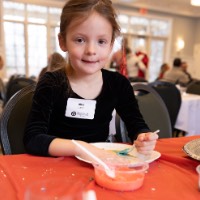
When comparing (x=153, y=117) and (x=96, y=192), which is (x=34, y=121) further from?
(x=153, y=117)

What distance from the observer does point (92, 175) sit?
0.70m

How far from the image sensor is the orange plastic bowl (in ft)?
2.00

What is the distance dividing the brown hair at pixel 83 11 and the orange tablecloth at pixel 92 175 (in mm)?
489

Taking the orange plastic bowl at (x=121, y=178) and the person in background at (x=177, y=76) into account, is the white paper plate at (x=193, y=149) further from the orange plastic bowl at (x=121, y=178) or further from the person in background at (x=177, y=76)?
the person in background at (x=177, y=76)

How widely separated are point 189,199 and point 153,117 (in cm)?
95

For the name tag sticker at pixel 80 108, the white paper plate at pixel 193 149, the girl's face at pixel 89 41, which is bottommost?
the white paper plate at pixel 193 149

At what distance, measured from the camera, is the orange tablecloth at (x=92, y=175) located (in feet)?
1.96

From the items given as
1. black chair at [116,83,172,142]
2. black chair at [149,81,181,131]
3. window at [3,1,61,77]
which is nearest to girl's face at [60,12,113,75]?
black chair at [116,83,172,142]

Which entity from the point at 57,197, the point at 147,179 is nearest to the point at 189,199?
the point at 147,179

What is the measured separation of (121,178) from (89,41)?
1.62ft

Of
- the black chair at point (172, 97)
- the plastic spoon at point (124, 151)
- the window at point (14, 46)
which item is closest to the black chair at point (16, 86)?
the black chair at point (172, 97)

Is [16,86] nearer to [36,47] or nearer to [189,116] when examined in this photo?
[189,116]

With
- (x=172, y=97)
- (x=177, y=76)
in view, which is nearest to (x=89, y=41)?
(x=172, y=97)

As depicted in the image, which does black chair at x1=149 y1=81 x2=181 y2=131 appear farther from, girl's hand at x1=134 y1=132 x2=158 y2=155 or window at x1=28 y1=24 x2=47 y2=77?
window at x1=28 y1=24 x2=47 y2=77
